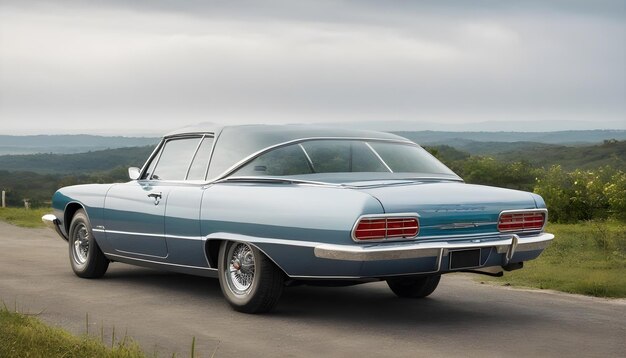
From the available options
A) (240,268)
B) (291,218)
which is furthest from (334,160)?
(240,268)

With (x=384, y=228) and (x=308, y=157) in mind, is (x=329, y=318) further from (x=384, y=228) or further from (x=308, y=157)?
(x=308, y=157)

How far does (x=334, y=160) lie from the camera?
28.2 ft

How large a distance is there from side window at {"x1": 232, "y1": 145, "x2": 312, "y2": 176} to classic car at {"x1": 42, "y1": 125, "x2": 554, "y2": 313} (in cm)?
1

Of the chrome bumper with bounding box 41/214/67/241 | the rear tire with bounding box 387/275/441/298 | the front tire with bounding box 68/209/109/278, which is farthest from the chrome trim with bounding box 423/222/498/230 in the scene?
the chrome bumper with bounding box 41/214/67/241

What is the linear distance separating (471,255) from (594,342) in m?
1.10

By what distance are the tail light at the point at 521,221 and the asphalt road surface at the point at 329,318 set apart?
76 cm

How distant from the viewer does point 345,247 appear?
24.2 feet

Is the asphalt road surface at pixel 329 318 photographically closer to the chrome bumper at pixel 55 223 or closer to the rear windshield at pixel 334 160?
the chrome bumper at pixel 55 223

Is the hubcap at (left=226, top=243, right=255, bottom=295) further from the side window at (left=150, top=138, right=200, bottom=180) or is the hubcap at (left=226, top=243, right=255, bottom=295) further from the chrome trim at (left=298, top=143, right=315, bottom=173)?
the side window at (left=150, top=138, right=200, bottom=180)

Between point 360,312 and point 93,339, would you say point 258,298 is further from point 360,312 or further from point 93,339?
point 93,339

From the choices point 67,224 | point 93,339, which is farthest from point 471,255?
point 67,224

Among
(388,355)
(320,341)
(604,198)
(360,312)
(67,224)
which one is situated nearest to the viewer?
(388,355)

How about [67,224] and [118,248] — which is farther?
[67,224]

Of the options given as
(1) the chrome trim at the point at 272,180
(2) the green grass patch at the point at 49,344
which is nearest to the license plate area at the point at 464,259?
(1) the chrome trim at the point at 272,180
